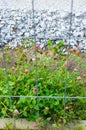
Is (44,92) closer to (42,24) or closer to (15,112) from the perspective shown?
(15,112)

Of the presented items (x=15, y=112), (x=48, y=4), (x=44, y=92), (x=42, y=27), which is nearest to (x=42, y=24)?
(x=42, y=27)

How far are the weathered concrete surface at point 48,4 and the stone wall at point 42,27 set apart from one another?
0.85ft

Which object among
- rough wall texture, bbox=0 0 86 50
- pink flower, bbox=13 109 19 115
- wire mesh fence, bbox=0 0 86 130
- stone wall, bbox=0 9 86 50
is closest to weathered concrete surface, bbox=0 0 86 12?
rough wall texture, bbox=0 0 86 50

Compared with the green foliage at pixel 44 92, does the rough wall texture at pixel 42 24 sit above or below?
above

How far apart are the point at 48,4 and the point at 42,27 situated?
72 centimetres

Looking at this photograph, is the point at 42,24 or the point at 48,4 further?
the point at 48,4

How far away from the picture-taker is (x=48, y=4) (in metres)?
4.23

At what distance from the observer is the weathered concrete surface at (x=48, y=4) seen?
4.14 meters

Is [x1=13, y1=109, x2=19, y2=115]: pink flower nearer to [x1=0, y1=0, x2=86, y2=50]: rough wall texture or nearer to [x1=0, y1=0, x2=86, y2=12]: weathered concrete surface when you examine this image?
[x1=0, y1=0, x2=86, y2=50]: rough wall texture

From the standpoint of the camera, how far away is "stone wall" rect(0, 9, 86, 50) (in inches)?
135

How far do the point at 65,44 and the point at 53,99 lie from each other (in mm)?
904

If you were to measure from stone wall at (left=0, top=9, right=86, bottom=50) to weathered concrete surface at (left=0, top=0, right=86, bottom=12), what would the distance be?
0.85ft

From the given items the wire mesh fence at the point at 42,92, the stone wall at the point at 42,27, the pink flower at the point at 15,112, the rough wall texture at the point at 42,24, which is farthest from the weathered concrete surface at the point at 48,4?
the pink flower at the point at 15,112

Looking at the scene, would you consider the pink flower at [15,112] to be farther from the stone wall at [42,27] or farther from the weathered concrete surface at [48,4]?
the weathered concrete surface at [48,4]
